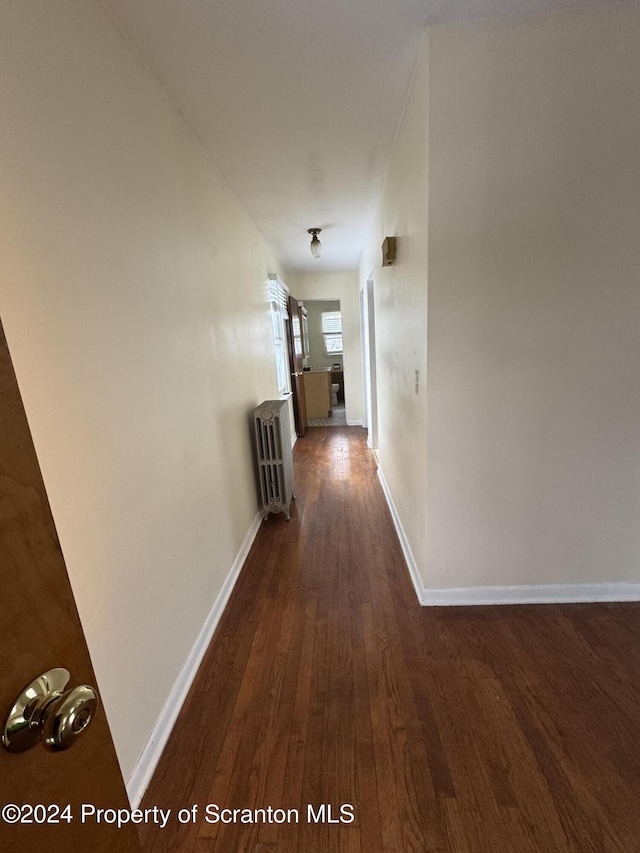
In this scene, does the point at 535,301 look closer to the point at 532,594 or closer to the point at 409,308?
the point at 409,308

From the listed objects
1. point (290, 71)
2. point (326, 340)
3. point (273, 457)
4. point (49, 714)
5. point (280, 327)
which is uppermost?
point (290, 71)

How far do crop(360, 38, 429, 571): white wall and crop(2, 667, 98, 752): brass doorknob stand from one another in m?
1.48

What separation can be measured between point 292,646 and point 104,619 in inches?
36.0

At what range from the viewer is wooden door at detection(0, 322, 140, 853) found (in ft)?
1.39

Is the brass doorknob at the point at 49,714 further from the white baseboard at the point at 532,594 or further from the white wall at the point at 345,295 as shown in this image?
the white wall at the point at 345,295

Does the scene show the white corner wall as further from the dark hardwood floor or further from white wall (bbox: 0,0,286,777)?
white wall (bbox: 0,0,286,777)

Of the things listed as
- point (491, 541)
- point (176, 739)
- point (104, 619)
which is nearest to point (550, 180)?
point (491, 541)

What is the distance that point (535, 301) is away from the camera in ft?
4.95

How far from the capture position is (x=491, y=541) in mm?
1741

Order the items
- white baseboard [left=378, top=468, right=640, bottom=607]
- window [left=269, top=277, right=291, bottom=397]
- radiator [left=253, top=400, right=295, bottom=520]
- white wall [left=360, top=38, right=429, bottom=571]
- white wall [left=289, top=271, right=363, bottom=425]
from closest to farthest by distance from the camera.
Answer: white wall [left=360, top=38, right=429, bottom=571]
white baseboard [left=378, top=468, right=640, bottom=607]
radiator [left=253, top=400, right=295, bottom=520]
window [left=269, top=277, right=291, bottom=397]
white wall [left=289, top=271, right=363, bottom=425]

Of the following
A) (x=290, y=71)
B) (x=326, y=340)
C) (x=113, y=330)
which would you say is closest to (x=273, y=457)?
(x=113, y=330)

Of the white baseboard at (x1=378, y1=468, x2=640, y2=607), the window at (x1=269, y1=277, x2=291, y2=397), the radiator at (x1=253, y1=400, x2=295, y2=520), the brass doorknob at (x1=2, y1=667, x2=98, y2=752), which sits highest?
the window at (x1=269, y1=277, x2=291, y2=397)

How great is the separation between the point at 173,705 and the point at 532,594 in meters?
1.70

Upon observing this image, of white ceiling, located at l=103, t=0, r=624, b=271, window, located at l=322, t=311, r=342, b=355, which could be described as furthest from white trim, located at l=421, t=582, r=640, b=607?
window, located at l=322, t=311, r=342, b=355
